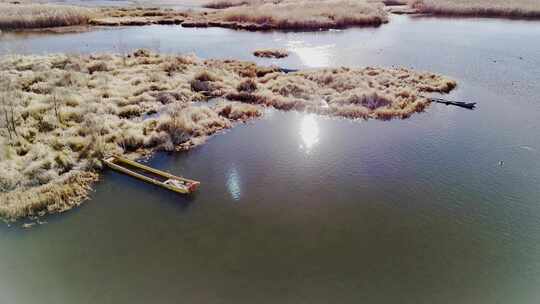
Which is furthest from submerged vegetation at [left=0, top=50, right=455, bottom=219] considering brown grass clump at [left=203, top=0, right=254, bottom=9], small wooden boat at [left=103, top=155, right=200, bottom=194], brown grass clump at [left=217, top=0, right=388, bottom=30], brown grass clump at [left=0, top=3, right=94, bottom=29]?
brown grass clump at [left=203, top=0, right=254, bottom=9]

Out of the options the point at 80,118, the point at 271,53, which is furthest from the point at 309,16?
the point at 80,118

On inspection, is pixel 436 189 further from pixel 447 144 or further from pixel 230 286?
pixel 230 286

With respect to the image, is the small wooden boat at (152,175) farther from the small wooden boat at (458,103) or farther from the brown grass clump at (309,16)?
the brown grass clump at (309,16)

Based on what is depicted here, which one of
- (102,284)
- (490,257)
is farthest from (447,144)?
(102,284)

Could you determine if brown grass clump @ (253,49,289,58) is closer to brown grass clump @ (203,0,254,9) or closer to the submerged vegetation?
the submerged vegetation

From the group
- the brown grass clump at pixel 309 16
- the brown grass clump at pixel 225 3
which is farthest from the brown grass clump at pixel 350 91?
the brown grass clump at pixel 225 3

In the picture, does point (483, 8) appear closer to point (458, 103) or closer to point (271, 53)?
point (271, 53)
